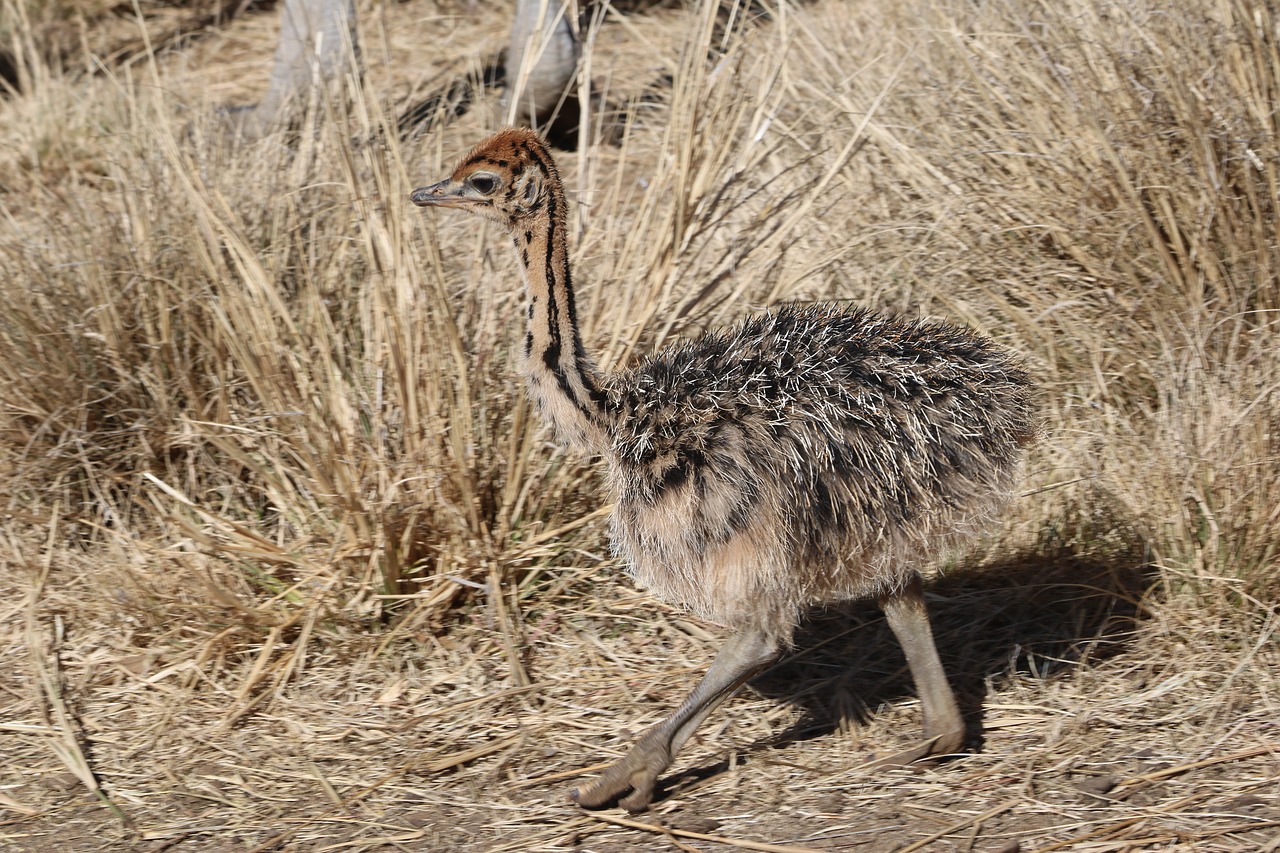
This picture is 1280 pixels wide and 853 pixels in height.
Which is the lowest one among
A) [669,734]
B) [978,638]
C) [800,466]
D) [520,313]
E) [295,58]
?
[978,638]

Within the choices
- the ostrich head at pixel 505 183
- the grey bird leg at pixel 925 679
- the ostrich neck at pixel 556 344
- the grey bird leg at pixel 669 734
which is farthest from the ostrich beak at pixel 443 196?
the grey bird leg at pixel 925 679

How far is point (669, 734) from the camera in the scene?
3.68m

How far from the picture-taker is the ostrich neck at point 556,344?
367 cm

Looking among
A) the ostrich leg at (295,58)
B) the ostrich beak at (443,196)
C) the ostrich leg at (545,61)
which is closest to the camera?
the ostrich beak at (443,196)

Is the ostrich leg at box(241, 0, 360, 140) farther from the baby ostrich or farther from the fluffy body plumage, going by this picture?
the fluffy body plumage

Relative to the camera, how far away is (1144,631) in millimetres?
4148

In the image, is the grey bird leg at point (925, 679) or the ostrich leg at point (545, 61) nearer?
the grey bird leg at point (925, 679)

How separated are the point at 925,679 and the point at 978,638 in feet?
2.01

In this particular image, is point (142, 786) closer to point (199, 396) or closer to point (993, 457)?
point (199, 396)

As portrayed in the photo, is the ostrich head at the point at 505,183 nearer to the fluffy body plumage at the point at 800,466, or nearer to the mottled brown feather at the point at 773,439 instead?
the mottled brown feather at the point at 773,439

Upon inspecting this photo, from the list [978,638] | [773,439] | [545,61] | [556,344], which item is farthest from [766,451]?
[545,61]

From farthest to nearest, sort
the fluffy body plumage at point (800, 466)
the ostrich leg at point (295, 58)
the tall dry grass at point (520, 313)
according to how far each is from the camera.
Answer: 1. the ostrich leg at point (295, 58)
2. the tall dry grass at point (520, 313)
3. the fluffy body plumage at point (800, 466)

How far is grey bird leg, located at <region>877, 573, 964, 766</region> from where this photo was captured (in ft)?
12.5

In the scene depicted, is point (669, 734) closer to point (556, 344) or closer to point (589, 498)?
point (556, 344)
